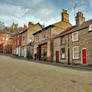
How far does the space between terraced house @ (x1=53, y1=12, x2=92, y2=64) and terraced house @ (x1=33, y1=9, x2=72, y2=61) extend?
1.61 meters

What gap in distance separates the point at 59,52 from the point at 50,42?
352cm

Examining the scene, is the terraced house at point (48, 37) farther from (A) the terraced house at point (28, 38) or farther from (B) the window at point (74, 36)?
(B) the window at point (74, 36)

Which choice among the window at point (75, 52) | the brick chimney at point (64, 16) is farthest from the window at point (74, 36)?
the brick chimney at point (64, 16)

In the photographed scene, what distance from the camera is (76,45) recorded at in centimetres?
1736

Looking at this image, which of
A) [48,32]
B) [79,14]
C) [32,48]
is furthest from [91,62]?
[32,48]

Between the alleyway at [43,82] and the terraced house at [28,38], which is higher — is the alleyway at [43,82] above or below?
below

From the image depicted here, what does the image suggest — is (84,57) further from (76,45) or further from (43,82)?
(43,82)

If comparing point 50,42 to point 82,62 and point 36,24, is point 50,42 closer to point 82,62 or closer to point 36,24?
point 82,62

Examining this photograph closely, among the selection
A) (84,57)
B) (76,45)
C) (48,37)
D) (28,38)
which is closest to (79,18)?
(76,45)

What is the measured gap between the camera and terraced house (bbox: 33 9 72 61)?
23234 mm

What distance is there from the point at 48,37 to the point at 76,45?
8.13 meters

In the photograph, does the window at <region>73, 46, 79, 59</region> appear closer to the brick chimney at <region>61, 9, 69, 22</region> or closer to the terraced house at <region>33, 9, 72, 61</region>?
the terraced house at <region>33, 9, 72, 61</region>

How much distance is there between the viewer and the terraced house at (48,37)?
23.2 meters

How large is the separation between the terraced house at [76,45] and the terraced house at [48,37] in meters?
1.61
